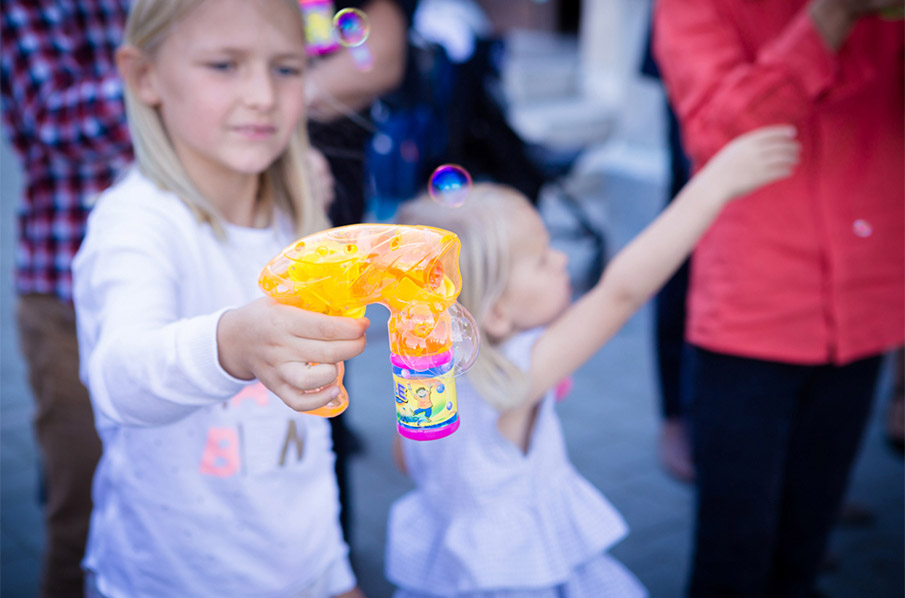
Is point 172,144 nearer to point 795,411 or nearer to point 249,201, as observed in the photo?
point 249,201

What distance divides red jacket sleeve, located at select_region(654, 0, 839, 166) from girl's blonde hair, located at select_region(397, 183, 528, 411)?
43 centimetres

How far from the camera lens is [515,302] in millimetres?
1465

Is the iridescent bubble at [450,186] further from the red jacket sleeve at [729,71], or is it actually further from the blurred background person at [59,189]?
the blurred background person at [59,189]

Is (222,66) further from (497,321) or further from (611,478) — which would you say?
(611,478)

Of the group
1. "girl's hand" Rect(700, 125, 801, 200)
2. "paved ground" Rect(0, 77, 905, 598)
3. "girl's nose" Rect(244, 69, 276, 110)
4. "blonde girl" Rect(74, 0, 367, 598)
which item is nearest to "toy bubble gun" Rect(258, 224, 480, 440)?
"blonde girl" Rect(74, 0, 367, 598)

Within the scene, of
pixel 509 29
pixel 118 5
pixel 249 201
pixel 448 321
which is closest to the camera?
pixel 448 321

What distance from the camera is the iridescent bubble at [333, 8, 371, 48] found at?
1.61 metres

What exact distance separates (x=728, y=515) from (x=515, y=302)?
0.69m

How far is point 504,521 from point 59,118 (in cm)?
122

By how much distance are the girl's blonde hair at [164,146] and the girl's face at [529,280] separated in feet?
1.18

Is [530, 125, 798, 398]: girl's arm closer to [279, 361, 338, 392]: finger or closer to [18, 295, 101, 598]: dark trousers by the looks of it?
[279, 361, 338, 392]: finger

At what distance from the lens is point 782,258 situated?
5.31 feet

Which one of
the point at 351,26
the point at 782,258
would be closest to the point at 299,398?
the point at 351,26

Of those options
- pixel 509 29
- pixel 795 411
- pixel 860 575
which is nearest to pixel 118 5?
pixel 795 411
